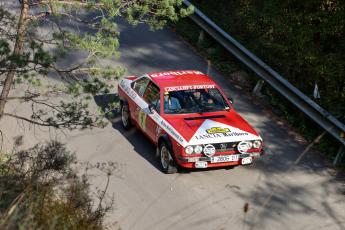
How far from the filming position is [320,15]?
15844mm

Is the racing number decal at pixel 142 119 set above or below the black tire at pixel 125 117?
above

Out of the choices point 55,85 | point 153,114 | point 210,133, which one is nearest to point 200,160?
point 210,133

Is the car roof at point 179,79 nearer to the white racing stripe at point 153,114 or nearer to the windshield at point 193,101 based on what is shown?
the windshield at point 193,101

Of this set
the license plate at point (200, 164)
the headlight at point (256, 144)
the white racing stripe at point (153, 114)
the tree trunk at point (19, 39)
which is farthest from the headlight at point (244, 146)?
the tree trunk at point (19, 39)

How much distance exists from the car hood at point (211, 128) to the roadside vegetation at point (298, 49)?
8.02ft

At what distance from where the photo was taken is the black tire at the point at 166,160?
12781mm

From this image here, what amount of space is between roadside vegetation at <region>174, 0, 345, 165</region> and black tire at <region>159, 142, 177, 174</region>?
3777 mm

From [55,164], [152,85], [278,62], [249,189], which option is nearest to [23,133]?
[152,85]

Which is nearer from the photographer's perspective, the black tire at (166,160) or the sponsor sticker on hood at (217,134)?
the sponsor sticker on hood at (217,134)

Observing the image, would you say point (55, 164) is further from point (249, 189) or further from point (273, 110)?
point (273, 110)

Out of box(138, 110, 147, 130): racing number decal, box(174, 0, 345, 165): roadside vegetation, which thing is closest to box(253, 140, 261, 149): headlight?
box(174, 0, 345, 165): roadside vegetation

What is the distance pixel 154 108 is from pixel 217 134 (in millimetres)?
1785

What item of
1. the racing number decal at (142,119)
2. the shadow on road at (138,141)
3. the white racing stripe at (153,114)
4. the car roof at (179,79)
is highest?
the car roof at (179,79)

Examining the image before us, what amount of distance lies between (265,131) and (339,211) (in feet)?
11.8
